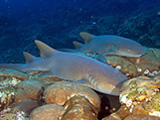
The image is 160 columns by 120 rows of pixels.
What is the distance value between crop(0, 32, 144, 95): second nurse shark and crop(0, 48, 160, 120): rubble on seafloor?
266mm

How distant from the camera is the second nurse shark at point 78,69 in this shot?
2.99 m

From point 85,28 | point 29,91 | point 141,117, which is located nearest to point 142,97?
point 141,117

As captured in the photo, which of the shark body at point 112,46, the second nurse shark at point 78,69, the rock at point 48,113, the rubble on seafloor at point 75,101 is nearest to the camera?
the rubble on seafloor at point 75,101

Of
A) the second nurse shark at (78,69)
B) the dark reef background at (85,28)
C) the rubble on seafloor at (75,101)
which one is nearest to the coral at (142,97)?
the rubble on seafloor at (75,101)

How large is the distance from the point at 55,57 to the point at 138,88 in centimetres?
276

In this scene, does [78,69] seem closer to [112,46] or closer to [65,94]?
[65,94]

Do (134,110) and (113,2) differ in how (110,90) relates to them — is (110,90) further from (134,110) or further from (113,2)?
(113,2)

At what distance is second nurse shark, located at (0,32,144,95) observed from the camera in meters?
2.99

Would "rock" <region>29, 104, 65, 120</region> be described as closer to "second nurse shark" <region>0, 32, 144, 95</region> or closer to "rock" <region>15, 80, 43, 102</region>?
"second nurse shark" <region>0, 32, 144, 95</region>

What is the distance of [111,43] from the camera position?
5.16 m

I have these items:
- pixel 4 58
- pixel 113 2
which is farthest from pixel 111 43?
pixel 113 2

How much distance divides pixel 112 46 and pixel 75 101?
10.1ft

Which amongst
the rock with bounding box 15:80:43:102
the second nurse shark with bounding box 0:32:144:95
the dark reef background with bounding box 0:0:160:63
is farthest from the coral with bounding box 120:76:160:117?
the dark reef background with bounding box 0:0:160:63

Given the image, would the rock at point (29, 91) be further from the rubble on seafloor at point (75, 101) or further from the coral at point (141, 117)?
the coral at point (141, 117)
